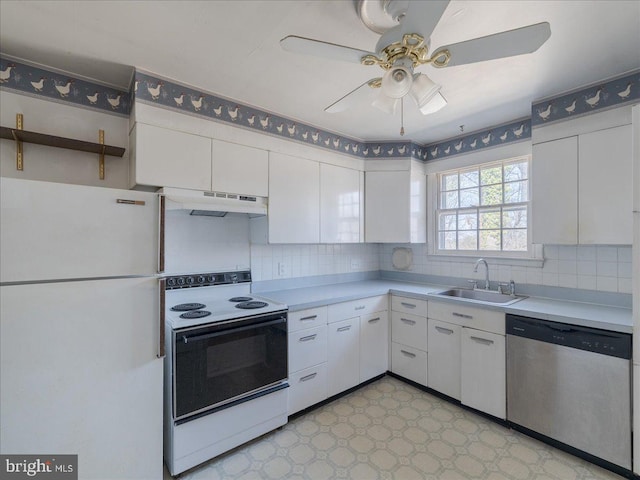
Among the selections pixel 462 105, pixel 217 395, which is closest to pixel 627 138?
pixel 462 105

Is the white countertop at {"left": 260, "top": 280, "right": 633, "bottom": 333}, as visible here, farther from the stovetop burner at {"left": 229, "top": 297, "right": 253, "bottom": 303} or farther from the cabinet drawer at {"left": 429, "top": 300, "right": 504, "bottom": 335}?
the stovetop burner at {"left": 229, "top": 297, "right": 253, "bottom": 303}

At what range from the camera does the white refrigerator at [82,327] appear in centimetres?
134

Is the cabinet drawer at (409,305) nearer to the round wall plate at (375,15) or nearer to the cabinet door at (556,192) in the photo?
the cabinet door at (556,192)

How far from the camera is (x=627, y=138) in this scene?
1.94 m

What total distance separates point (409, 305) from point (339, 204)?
3.99 ft

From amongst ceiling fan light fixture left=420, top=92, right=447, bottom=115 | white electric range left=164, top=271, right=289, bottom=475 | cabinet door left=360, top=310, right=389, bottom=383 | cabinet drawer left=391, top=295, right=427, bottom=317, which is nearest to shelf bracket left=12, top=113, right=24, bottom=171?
white electric range left=164, top=271, right=289, bottom=475

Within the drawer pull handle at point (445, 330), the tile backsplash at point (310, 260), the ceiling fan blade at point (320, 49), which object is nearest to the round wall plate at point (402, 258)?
the tile backsplash at point (310, 260)

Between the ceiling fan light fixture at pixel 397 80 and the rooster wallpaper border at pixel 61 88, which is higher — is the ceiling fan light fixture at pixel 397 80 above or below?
below

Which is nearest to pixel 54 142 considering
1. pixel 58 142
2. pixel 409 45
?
pixel 58 142

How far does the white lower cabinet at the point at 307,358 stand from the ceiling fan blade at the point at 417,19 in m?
1.85

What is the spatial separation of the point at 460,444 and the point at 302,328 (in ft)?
4.46

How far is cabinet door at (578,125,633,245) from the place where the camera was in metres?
1.95

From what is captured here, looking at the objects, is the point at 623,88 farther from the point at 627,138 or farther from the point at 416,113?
the point at 416,113

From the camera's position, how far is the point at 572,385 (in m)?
1.92
